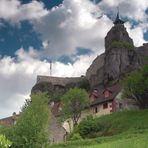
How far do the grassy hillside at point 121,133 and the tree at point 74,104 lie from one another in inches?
481

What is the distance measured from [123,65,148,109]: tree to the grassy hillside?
12.9 feet

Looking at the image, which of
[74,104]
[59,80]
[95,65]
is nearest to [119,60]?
[95,65]

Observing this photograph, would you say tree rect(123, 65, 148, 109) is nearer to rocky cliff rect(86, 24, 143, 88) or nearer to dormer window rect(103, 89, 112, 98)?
dormer window rect(103, 89, 112, 98)

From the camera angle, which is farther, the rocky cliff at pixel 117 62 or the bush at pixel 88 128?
the rocky cliff at pixel 117 62

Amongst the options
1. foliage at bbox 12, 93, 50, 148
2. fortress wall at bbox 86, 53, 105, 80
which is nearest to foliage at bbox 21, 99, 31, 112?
foliage at bbox 12, 93, 50, 148

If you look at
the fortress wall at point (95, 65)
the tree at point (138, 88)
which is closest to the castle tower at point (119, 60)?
the fortress wall at point (95, 65)

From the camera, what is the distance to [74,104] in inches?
4134

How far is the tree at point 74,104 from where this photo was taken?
340ft

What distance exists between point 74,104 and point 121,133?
3087 cm

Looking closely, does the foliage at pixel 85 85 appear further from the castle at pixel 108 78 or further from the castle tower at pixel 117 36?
the castle tower at pixel 117 36

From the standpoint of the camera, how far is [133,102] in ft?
354

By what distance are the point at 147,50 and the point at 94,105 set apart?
139ft

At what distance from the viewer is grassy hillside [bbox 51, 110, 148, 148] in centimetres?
5998

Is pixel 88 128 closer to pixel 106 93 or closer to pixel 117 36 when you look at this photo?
pixel 106 93
